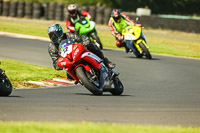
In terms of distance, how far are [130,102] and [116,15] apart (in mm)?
9796

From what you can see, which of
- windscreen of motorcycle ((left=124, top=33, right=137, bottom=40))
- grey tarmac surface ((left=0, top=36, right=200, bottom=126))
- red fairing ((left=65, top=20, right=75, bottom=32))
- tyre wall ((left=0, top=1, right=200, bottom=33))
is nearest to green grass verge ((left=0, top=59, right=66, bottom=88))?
grey tarmac surface ((left=0, top=36, right=200, bottom=126))

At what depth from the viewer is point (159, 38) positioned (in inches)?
1084

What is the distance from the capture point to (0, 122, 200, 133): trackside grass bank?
518 centimetres

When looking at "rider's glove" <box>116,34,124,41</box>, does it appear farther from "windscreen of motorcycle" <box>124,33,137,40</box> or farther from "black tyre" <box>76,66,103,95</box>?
"black tyre" <box>76,66,103,95</box>

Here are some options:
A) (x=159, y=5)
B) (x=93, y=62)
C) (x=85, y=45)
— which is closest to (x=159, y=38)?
(x=159, y=5)

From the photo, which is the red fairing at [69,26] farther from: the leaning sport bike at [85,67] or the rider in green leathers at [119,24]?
the leaning sport bike at [85,67]

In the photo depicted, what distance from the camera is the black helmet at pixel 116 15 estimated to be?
57.8ft

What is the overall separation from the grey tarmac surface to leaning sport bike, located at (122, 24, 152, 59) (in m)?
1.62

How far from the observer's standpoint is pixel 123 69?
14.9 metres

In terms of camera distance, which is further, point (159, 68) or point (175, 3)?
point (175, 3)

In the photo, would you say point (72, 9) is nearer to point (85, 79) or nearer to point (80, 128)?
point (85, 79)

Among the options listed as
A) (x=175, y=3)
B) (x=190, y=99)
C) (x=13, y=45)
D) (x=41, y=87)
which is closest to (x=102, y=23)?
(x=175, y=3)

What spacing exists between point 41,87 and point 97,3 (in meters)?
30.2

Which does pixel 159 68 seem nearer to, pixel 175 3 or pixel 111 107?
pixel 111 107
